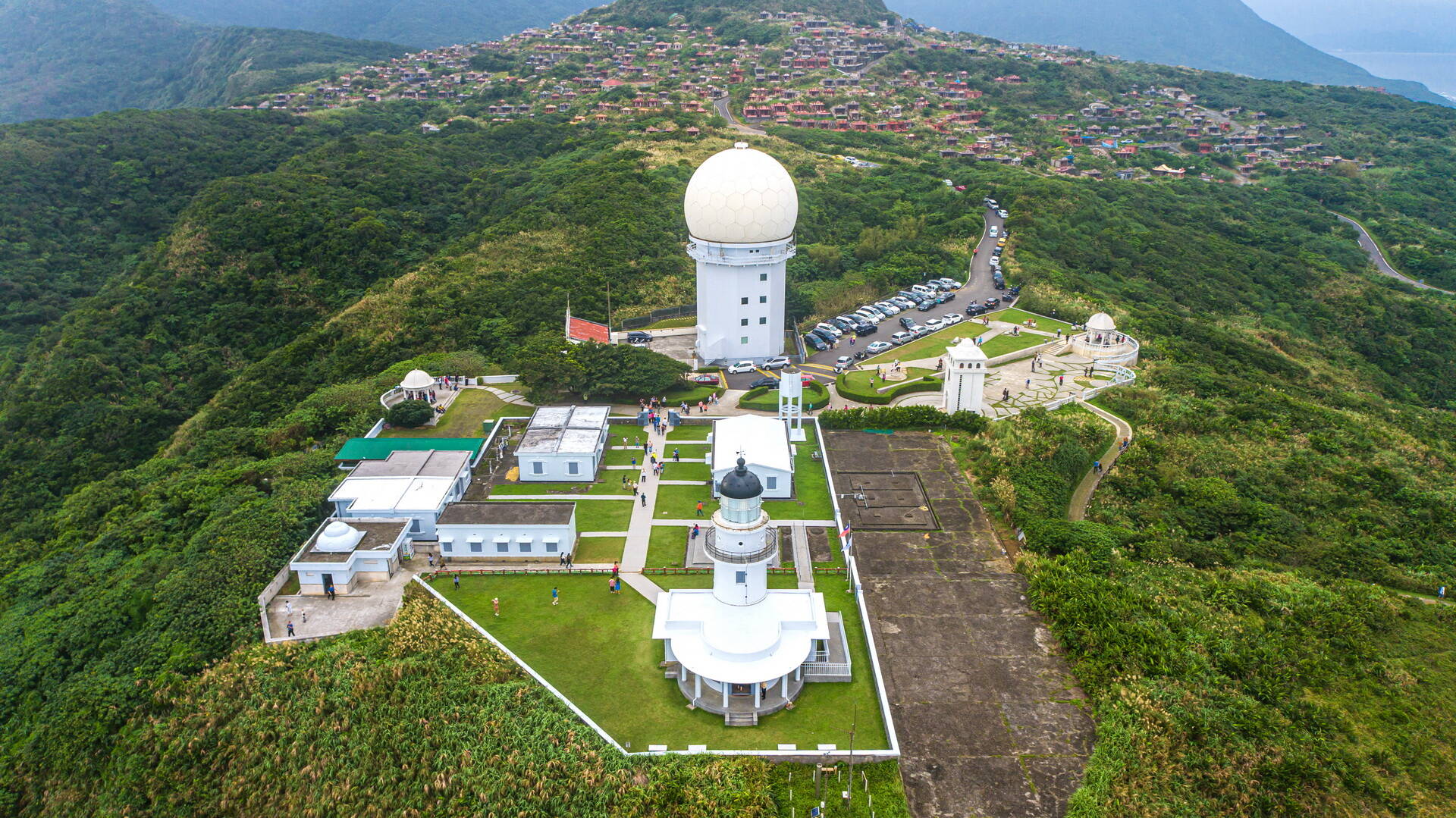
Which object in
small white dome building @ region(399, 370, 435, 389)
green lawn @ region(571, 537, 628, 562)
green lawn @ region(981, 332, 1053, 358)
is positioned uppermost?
green lawn @ region(981, 332, 1053, 358)

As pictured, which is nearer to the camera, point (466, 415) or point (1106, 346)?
point (466, 415)

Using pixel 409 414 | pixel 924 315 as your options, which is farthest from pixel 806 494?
pixel 924 315

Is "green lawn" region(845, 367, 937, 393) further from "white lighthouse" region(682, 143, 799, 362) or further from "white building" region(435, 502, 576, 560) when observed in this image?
"white building" region(435, 502, 576, 560)

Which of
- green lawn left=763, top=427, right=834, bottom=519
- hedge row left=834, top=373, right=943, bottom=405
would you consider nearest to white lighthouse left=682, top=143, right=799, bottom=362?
hedge row left=834, top=373, right=943, bottom=405

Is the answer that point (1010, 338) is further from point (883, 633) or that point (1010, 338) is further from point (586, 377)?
point (883, 633)

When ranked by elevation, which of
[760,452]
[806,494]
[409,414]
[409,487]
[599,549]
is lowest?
[599,549]

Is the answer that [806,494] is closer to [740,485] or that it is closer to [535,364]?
[740,485]
